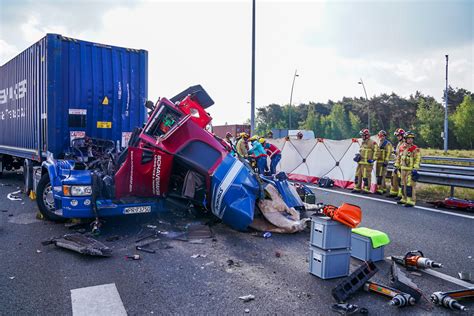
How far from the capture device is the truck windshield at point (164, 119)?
612cm

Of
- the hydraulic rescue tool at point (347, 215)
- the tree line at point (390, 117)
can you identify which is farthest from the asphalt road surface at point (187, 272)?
the tree line at point (390, 117)

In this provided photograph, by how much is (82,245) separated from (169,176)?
5.70 feet

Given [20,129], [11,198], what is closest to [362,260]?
[11,198]

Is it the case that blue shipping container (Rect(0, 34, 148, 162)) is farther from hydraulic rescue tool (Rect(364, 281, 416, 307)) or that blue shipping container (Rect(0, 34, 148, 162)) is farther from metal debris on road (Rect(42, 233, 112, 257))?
hydraulic rescue tool (Rect(364, 281, 416, 307))

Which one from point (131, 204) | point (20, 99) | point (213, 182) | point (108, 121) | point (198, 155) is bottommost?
point (131, 204)

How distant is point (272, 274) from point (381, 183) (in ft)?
25.9

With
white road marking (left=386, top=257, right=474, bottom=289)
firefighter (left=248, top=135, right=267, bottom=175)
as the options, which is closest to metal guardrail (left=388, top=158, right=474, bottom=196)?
firefighter (left=248, top=135, right=267, bottom=175)

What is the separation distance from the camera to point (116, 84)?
27.7 feet

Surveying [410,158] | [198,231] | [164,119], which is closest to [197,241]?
[198,231]

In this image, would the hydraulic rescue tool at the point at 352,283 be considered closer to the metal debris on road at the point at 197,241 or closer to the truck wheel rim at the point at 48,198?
the metal debris on road at the point at 197,241

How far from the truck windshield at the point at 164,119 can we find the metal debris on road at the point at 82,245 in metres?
1.91

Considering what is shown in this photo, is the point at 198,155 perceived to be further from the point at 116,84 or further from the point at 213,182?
the point at 116,84

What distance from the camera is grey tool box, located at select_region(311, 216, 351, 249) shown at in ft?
14.1

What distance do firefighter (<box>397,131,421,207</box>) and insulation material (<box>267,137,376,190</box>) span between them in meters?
1.75
